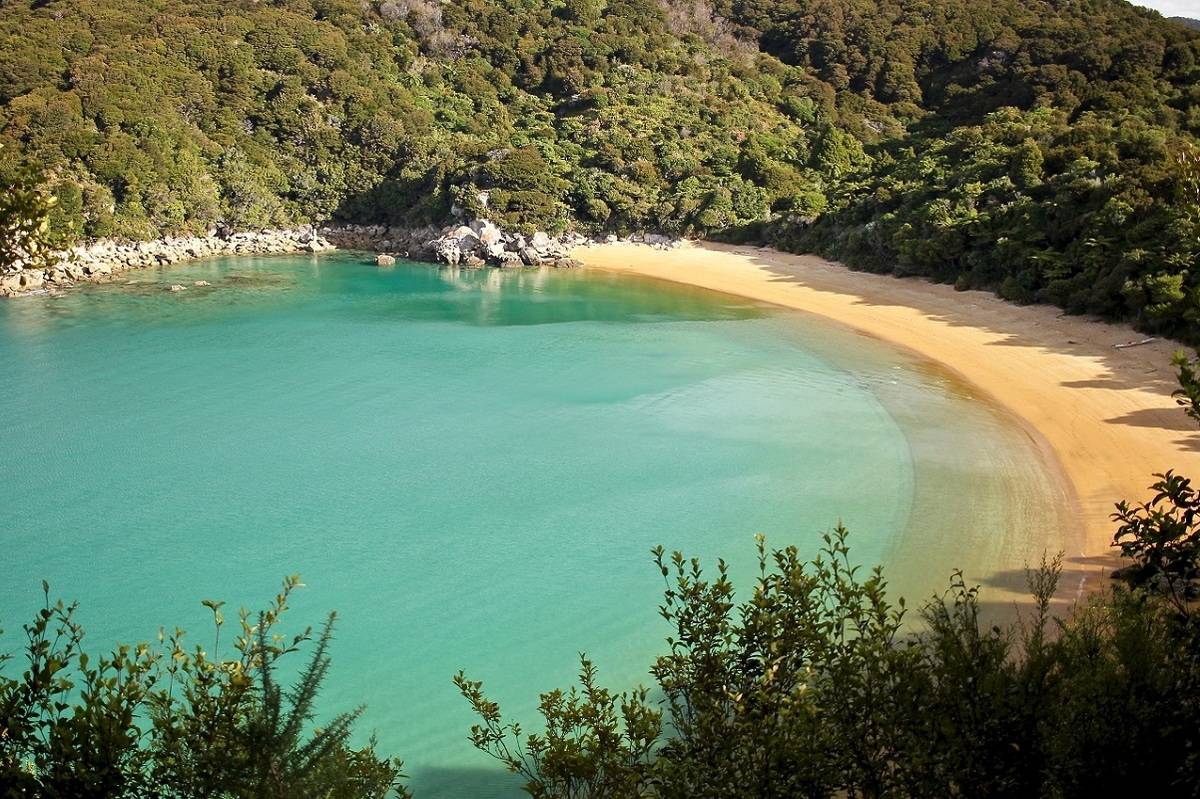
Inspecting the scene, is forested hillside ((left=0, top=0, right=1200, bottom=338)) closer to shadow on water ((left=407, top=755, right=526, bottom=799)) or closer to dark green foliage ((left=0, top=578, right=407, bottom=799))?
shadow on water ((left=407, top=755, right=526, bottom=799))

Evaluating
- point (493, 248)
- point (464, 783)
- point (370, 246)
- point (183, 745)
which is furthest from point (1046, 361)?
point (370, 246)

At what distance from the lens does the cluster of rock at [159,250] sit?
35688 millimetres

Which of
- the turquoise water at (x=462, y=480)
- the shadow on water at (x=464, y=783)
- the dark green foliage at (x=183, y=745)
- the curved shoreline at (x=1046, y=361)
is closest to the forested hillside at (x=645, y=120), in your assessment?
the curved shoreline at (x=1046, y=361)

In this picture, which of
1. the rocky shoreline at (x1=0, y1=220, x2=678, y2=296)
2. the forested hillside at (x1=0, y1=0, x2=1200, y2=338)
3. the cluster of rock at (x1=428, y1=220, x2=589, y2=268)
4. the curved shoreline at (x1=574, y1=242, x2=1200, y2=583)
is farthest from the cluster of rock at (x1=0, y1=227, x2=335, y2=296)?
the curved shoreline at (x1=574, y1=242, x2=1200, y2=583)

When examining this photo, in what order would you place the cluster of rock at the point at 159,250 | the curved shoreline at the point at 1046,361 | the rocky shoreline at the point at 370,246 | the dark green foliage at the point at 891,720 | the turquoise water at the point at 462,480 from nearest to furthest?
the dark green foliage at the point at 891,720 < the turquoise water at the point at 462,480 < the curved shoreline at the point at 1046,361 < the cluster of rock at the point at 159,250 < the rocky shoreline at the point at 370,246

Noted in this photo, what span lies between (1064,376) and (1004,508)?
7992 mm

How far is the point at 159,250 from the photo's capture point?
1668 inches

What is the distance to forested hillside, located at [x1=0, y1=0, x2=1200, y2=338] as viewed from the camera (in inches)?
1246

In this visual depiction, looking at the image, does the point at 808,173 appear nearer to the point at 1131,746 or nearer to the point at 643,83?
the point at 643,83

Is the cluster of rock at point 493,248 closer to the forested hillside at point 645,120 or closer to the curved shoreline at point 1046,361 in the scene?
the forested hillside at point 645,120

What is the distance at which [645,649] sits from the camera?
11.8m

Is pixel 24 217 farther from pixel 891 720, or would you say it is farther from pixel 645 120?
pixel 645 120

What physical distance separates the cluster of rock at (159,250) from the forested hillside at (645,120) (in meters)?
0.89

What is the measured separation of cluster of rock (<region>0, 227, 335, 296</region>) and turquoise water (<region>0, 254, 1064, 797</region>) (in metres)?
5.73
